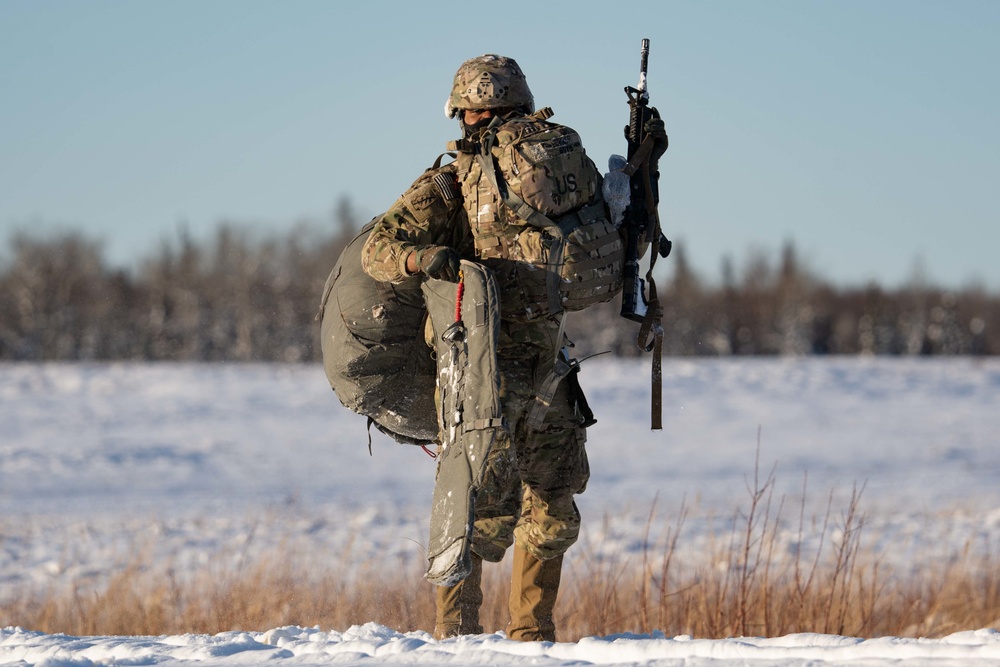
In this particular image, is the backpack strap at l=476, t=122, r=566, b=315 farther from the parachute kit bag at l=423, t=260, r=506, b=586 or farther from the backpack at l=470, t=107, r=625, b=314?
the parachute kit bag at l=423, t=260, r=506, b=586

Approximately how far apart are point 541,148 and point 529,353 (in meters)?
0.75

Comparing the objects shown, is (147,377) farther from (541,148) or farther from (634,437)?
(541,148)

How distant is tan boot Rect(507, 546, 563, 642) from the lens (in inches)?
171

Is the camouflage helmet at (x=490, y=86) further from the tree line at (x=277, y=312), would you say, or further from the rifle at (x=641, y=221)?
the tree line at (x=277, y=312)

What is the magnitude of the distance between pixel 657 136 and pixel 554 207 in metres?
0.55

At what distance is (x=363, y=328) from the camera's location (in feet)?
13.7

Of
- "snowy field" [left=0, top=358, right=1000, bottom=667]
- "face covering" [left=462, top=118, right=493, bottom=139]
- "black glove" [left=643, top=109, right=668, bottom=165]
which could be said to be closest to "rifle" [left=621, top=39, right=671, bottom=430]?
"black glove" [left=643, top=109, right=668, bottom=165]

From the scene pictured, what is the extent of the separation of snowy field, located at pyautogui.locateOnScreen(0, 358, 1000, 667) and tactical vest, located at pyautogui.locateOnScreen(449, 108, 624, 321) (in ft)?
3.86

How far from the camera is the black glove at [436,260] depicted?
12.2 ft

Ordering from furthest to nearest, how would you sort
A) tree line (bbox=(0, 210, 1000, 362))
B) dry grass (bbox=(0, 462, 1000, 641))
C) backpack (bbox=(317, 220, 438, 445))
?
tree line (bbox=(0, 210, 1000, 362)) < dry grass (bbox=(0, 462, 1000, 641)) < backpack (bbox=(317, 220, 438, 445))

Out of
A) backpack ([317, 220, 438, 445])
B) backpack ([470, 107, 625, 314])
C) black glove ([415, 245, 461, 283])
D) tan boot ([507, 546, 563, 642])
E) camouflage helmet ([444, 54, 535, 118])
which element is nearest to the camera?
black glove ([415, 245, 461, 283])

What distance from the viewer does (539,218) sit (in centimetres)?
387

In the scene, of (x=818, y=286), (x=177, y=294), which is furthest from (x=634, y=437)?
(x=818, y=286)

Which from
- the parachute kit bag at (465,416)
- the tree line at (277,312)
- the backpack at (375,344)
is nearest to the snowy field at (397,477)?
the parachute kit bag at (465,416)
